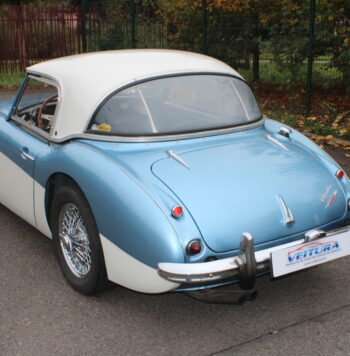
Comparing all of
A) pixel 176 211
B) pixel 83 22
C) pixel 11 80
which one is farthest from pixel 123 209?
pixel 11 80

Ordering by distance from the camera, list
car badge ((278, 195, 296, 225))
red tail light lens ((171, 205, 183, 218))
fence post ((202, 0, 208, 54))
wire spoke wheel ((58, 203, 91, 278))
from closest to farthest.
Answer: red tail light lens ((171, 205, 183, 218)) < car badge ((278, 195, 296, 225)) < wire spoke wheel ((58, 203, 91, 278)) < fence post ((202, 0, 208, 54))

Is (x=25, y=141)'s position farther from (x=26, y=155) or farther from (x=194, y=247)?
(x=194, y=247)

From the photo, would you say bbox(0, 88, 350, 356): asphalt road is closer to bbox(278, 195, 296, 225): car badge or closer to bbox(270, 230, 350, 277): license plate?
bbox(270, 230, 350, 277): license plate

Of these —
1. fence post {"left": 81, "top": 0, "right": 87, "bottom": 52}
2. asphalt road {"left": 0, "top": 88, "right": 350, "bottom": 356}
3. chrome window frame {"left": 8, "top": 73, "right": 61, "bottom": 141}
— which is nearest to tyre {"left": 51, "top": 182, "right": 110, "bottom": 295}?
asphalt road {"left": 0, "top": 88, "right": 350, "bottom": 356}

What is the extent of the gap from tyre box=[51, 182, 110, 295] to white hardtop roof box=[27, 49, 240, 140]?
1.66 ft

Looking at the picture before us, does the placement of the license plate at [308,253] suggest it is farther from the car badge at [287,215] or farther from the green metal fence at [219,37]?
the green metal fence at [219,37]

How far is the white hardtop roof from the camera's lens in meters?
3.87

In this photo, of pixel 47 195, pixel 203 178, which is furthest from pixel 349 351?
A: pixel 47 195

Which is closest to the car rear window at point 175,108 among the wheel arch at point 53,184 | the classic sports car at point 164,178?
the classic sports car at point 164,178

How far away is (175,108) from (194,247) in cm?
127

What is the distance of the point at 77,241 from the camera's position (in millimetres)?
3674

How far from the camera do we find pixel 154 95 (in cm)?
389

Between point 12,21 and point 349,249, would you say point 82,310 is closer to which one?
point 349,249

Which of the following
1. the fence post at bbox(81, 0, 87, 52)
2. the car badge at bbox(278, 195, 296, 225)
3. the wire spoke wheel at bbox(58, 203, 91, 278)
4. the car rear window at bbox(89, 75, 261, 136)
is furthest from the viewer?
the fence post at bbox(81, 0, 87, 52)
